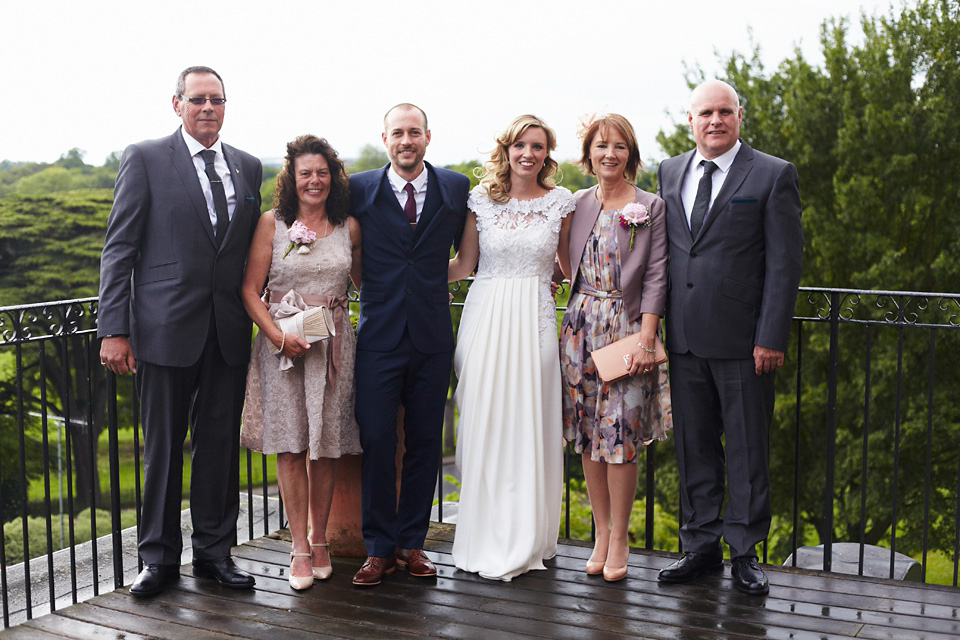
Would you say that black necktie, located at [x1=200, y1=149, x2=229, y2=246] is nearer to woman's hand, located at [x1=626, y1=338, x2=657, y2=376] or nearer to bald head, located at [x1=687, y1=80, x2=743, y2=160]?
woman's hand, located at [x1=626, y1=338, x2=657, y2=376]

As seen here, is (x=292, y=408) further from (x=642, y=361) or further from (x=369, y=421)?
(x=642, y=361)

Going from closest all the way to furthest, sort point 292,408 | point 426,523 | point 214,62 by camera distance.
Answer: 1. point 292,408
2. point 426,523
3. point 214,62

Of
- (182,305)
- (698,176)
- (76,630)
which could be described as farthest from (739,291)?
(76,630)

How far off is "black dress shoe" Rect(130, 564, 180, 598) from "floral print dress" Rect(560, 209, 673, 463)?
5.43ft

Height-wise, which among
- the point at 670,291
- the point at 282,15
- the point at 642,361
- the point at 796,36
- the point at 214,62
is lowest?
the point at 642,361

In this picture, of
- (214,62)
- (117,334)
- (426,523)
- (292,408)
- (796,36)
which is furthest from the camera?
→ (214,62)

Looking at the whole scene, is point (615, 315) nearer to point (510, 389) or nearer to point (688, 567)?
point (510, 389)

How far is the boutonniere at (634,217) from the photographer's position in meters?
3.19

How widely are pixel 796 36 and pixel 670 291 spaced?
13.7 m

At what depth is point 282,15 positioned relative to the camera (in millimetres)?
39250

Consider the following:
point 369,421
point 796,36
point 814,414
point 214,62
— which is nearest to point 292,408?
point 369,421

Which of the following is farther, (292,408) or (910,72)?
(910,72)

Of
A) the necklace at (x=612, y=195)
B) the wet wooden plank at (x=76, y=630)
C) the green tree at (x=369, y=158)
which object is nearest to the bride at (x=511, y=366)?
the necklace at (x=612, y=195)

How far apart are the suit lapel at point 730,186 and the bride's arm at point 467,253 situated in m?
0.88
